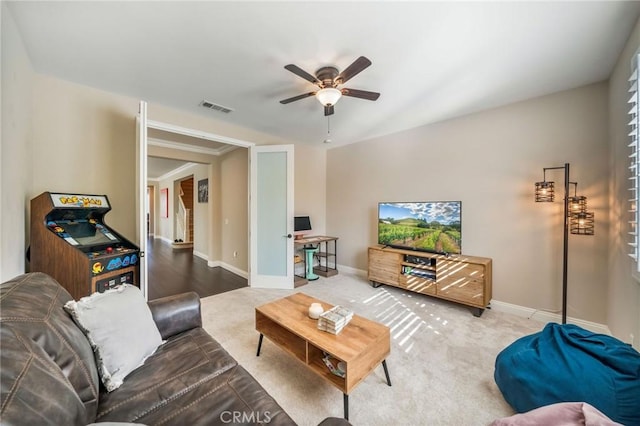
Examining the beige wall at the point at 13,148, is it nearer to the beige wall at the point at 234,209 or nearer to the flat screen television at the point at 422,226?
the beige wall at the point at 234,209

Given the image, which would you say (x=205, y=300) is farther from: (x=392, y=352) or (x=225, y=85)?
(x=225, y=85)

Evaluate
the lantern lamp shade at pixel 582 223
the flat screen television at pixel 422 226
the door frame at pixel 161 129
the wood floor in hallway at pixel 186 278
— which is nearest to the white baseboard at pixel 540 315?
the flat screen television at pixel 422 226

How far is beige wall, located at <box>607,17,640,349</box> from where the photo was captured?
1.88 m

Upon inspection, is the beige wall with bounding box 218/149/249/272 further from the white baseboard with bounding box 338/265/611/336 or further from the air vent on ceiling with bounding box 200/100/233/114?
the white baseboard with bounding box 338/265/611/336

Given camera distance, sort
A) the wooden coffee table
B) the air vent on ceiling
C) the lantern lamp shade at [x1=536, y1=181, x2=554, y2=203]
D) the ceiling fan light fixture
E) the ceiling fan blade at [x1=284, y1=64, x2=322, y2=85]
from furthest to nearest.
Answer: the air vent on ceiling → the lantern lamp shade at [x1=536, y1=181, x2=554, y2=203] → the ceiling fan light fixture → the ceiling fan blade at [x1=284, y1=64, x2=322, y2=85] → the wooden coffee table

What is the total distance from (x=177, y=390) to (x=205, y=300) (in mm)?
2523

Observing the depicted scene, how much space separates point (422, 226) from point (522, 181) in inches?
52.2

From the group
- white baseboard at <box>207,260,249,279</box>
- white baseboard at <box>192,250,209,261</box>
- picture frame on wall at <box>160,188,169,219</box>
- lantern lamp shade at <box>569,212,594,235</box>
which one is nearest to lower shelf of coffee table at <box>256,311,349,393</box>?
white baseboard at <box>207,260,249,279</box>

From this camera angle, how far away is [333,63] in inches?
87.3

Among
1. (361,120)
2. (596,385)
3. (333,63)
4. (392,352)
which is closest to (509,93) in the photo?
(361,120)

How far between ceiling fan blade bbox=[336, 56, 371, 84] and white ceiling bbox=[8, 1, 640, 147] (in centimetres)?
19

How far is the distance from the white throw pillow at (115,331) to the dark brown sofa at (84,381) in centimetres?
4

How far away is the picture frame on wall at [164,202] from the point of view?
9065mm

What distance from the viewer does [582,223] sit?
2.57 meters
